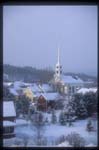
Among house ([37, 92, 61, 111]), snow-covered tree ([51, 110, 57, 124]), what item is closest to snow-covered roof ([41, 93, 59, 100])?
house ([37, 92, 61, 111])

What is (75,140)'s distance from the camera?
3504mm

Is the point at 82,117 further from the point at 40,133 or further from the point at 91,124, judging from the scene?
the point at 40,133

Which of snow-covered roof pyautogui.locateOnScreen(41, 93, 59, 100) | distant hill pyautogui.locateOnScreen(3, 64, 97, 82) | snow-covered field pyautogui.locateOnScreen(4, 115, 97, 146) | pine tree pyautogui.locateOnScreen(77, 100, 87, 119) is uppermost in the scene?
distant hill pyautogui.locateOnScreen(3, 64, 97, 82)

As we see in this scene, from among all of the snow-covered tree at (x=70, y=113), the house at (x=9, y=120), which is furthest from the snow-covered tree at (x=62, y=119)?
the house at (x=9, y=120)

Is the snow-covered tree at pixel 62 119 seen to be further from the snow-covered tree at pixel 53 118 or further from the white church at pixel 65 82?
the white church at pixel 65 82

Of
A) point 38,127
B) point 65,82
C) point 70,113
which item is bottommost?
point 38,127

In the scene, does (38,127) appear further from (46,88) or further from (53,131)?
(46,88)

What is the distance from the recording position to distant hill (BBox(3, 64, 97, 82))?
351 cm

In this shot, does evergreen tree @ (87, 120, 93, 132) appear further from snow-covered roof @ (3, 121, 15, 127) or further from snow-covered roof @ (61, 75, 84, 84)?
snow-covered roof @ (3, 121, 15, 127)

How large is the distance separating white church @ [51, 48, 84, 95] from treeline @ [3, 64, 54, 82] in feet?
0.18

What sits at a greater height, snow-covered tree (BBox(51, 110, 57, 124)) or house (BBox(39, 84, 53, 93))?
house (BBox(39, 84, 53, 93))

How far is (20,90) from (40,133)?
1.35 feet

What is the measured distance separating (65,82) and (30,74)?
1.03 ft

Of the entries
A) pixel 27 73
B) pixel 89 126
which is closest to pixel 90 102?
pixel 89 126
